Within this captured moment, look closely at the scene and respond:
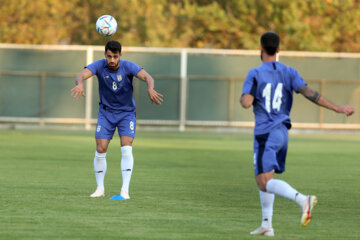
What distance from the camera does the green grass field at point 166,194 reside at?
847 cm

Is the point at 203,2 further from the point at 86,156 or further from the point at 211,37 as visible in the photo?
the point at 86,156

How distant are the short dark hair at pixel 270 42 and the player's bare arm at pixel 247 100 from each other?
0.51m

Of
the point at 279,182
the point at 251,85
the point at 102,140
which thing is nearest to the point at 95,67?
the point at 102,140

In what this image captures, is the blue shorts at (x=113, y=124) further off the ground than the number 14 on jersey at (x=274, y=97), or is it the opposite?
the number 14 on jersey at (x=274, y=97)

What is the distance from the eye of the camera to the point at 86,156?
18.7 metres

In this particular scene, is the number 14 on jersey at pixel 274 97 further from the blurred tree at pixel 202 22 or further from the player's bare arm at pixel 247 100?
the blurred tree at pixel 202 22

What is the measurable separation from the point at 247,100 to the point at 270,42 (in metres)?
0.63

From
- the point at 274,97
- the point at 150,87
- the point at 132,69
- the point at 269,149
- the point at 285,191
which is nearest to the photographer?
the point at 285,191

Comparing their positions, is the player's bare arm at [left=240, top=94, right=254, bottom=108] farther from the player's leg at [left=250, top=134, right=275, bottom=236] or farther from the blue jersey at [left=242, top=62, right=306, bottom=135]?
the player's leg at [left=250, top=134, right=275, bottom=236]

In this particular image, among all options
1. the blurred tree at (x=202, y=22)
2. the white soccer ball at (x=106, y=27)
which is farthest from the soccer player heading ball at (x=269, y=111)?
the blurred tree at (x=202, y=22)

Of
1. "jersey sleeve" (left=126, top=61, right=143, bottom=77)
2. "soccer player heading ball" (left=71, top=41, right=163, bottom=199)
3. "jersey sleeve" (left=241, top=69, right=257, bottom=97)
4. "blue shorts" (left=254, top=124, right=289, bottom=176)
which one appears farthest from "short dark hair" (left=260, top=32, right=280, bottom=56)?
"jersey sleeve" (left=126, top=61, right=143, bottom=77)

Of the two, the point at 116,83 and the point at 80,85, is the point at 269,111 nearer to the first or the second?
the point at 80,85

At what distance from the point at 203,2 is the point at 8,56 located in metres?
12.9

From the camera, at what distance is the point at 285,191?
790 cm
